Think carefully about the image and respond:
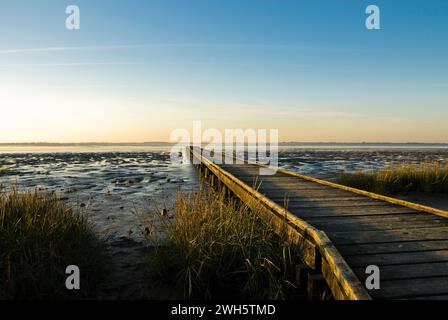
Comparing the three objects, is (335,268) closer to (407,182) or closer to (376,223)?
(376,223)

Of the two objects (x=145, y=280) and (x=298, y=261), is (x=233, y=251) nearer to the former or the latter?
(x=298, y=261)

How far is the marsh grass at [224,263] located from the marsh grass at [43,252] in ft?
2.96

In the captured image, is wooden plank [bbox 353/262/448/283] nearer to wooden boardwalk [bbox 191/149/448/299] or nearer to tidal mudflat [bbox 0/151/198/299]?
wooden boardwalk [bbox 191/149/448/299]

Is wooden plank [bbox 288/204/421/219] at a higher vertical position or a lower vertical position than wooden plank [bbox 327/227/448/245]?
higher

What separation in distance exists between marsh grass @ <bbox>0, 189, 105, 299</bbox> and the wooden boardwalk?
2.82 metres

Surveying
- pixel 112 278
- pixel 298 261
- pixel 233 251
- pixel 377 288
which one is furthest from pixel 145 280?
pixel 377 288

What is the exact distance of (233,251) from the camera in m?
4.12

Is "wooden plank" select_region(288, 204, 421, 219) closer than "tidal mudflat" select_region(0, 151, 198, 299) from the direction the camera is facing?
No

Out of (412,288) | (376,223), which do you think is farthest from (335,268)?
(376,223)

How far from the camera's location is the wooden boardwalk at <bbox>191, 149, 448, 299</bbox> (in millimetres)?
2941

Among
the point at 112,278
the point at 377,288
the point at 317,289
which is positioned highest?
the point at 377,288

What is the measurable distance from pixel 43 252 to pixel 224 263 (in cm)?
238

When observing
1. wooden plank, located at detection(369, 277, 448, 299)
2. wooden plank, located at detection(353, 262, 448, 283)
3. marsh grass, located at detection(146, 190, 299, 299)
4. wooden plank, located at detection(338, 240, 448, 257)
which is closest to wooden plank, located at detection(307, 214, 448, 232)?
wooden plank, located at detection(338, 240, 448, 257)
